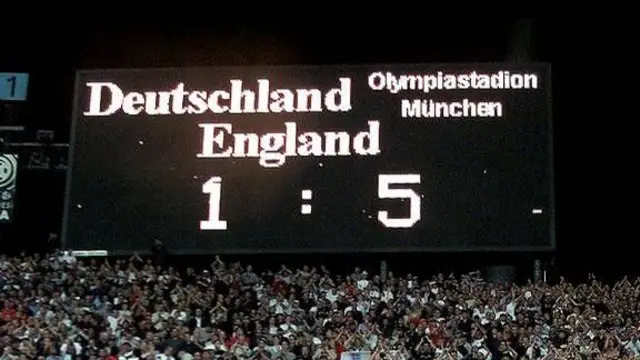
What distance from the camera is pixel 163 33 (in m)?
30.4

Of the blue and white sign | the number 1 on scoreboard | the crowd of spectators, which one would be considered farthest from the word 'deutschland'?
the blue and white sign

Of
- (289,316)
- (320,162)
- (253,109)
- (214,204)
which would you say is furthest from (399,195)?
(214,204)

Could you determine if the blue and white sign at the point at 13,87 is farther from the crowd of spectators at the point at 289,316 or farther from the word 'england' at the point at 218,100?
the crowd of spectators at the point at 289,316

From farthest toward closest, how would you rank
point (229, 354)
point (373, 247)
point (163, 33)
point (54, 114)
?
point (54, 114) → point (163, 33) → point (373, 247) → point (229, 354)

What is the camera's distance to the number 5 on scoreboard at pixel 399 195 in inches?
Answer: 886

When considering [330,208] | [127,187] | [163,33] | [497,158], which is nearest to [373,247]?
[330,208]

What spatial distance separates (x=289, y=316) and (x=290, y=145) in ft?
9.47

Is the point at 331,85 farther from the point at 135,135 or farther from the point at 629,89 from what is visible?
the point at 629,89

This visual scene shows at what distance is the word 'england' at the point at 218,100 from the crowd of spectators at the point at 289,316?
2.61m

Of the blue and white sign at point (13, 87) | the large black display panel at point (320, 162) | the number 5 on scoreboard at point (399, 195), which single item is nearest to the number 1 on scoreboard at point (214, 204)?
the large black display panel at point (320, 162)

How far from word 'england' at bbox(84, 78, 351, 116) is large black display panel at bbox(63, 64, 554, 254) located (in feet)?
0.08

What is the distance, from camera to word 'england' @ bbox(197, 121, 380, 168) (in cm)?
2297

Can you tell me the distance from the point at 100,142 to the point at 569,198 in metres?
12.7

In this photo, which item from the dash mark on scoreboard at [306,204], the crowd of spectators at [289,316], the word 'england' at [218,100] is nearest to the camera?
the crowd of spectators at [289,316]
